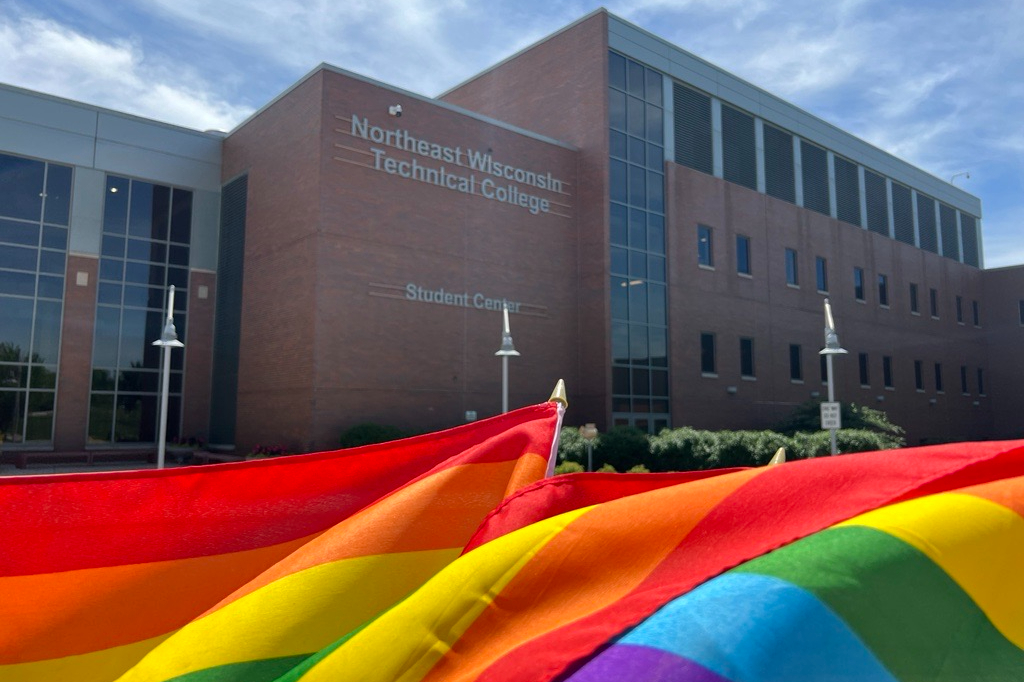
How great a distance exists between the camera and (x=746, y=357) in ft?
113

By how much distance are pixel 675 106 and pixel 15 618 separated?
3275 cm

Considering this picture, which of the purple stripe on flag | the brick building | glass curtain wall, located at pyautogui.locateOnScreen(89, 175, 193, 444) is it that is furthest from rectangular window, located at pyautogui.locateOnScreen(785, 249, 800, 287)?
the purple stripe on flag

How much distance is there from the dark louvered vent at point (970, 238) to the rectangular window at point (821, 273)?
17751 mm

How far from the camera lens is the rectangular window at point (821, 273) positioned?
3866 cm

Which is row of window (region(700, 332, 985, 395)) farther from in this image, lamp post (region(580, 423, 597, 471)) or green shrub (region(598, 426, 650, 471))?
lamp post (region(580, 423, 597, 471))

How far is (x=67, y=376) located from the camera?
90.6ft

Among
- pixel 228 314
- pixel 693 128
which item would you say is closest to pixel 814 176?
pixel 693 128

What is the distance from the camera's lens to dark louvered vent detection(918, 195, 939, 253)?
46969mm

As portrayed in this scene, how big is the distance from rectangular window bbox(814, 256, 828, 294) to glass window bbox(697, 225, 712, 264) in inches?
309

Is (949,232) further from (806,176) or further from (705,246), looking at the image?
(705,246)

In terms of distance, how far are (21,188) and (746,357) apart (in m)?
27.5

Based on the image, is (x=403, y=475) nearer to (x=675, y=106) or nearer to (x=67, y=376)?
(x=67, y=376)

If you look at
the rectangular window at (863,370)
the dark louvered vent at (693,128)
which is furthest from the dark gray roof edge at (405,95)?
the rectangular window at (863,370)

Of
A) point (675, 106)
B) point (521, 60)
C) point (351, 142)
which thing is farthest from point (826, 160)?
point (351, 142)
